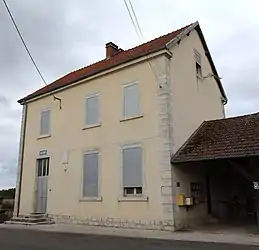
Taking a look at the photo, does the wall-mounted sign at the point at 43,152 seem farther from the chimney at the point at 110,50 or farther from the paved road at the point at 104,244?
the paved road at the point at 104,244

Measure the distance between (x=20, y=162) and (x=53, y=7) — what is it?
1139 cm

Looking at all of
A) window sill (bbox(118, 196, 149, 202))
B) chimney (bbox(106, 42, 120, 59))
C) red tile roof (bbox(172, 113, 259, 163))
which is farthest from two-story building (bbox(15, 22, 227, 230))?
chimney (bbox(106, 42, 120, 59))

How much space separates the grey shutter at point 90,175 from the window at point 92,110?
142cm

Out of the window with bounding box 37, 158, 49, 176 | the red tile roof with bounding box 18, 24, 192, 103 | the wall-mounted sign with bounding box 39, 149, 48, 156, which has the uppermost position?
the red tile roof with bounding box 18, 24, 192, 103

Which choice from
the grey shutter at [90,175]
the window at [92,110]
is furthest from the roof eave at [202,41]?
the grey shutter at [90,175]

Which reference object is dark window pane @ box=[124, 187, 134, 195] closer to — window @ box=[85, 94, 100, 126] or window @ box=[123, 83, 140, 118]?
window @ box=[123, 83, 140, 118]

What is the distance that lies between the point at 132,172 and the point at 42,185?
554 centimetres

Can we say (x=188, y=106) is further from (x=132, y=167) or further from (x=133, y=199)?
(x=133, y=199)

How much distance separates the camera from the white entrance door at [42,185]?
632 inches

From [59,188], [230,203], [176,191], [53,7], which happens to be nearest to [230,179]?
[230,203]

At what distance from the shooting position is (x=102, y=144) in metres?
14.2

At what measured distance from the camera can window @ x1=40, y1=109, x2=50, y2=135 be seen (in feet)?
55.4

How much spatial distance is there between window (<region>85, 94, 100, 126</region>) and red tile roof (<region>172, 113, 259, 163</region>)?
4.05 metres

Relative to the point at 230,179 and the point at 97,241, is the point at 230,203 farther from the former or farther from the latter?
the point at 97,241
